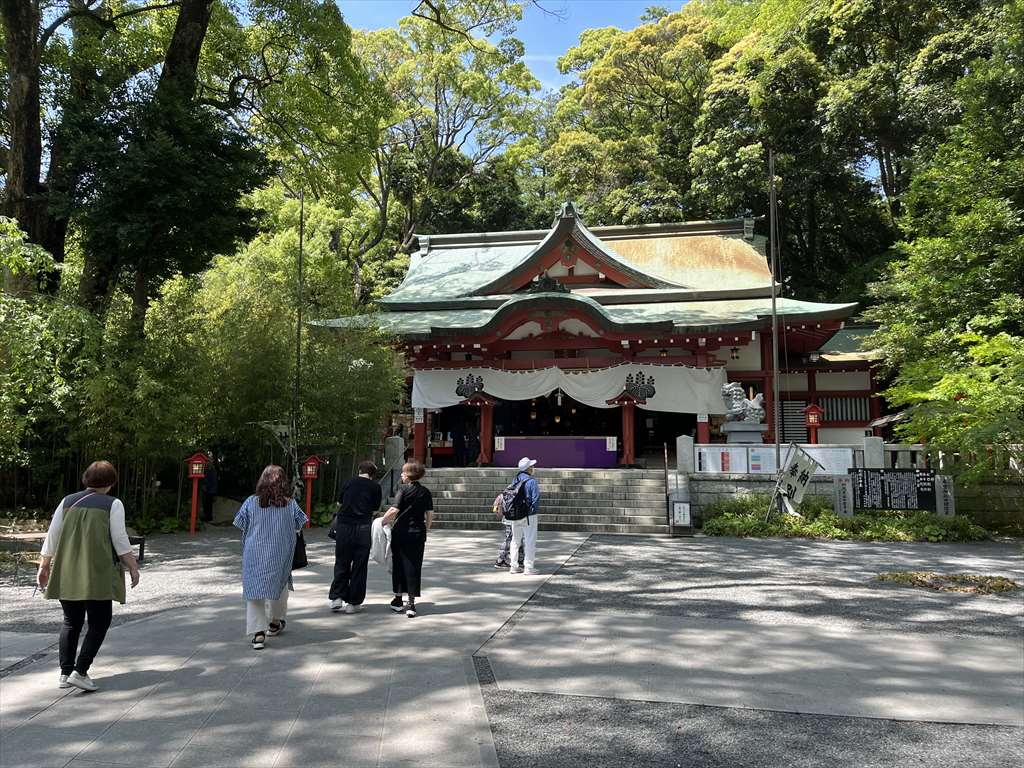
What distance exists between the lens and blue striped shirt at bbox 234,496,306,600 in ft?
A: 15.8

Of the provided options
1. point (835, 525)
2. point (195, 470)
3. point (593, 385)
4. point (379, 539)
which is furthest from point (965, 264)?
point (195, 470)

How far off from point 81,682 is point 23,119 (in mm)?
10920

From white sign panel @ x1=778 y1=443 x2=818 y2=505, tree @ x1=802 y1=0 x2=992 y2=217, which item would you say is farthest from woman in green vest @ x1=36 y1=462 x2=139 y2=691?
tree @ x1=802 y1=0 x2=992 y2=217

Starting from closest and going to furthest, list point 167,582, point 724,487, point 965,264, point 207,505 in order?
point 167,582 → point 724,487 → point 207,505 → point 965,264

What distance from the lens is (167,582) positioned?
24.9 feet

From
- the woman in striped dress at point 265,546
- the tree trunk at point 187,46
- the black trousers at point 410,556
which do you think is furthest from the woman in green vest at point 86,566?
the tree trunk at point 187,46

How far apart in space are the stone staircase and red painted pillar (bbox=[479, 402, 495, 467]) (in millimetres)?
1854

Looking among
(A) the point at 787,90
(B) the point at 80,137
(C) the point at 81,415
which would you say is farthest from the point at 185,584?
(A) the point at 787,90

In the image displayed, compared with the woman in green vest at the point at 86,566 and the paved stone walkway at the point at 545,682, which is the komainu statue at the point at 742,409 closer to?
the paved stone walkway at the point at 545,682

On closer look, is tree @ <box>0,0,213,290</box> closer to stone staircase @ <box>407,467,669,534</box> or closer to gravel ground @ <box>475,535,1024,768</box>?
stone staircase @ <box>407,467,669,534</box>

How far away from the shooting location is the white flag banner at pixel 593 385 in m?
16.0

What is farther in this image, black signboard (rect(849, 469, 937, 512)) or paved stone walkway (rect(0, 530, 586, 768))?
black signboard (rect(849, 469, 937, 512))

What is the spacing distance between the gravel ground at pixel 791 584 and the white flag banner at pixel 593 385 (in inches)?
219

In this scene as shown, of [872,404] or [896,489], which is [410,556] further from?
[872,404]
